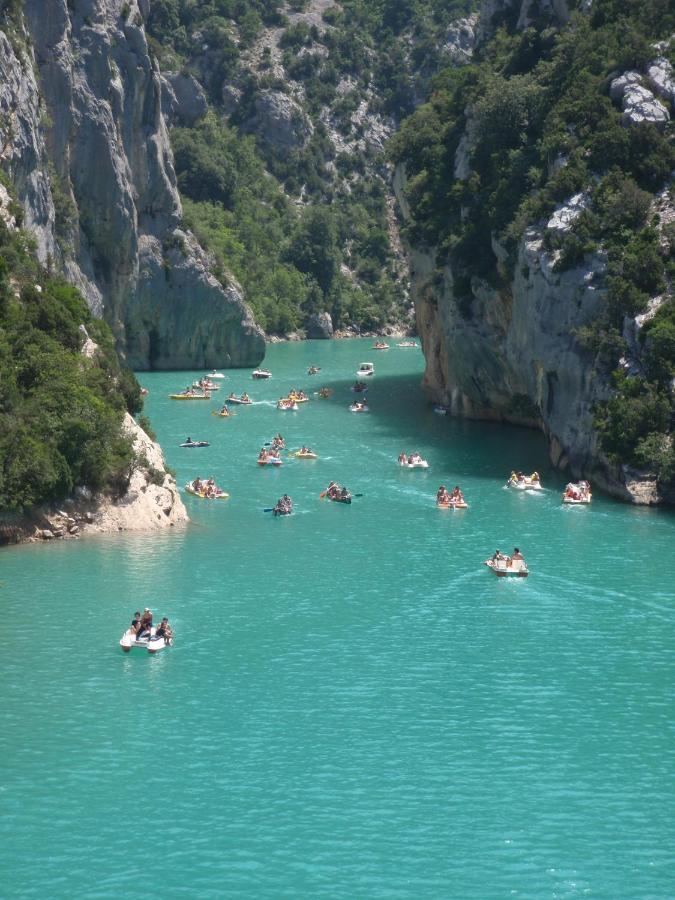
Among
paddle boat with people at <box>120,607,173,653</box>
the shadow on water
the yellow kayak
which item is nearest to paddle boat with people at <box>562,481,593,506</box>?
the shadow on water

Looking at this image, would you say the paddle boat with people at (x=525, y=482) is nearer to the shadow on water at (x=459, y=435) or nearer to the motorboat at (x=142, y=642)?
the shadow on water at (x=459, y=435)

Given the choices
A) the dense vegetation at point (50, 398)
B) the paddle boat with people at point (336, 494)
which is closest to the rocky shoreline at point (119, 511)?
the dense vegetation at point (50, 398)

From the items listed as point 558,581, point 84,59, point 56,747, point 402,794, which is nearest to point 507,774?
point 402,794

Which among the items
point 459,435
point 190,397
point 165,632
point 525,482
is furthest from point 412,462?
point 165,632

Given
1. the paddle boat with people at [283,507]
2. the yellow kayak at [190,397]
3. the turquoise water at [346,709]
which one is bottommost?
the turquoise water at [346,709]

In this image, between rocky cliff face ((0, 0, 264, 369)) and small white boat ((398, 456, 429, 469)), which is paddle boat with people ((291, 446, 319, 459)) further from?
rocky cliff face ((0, 0, 264, 369))

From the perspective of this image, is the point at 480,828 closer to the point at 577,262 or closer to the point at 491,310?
the point at 577,262
